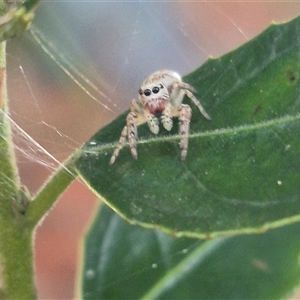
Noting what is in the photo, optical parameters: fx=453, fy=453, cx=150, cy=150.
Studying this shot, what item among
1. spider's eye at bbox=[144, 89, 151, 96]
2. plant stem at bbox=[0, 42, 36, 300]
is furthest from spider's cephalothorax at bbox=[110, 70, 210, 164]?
plant stem at bbox=[0, 42, 36, 300]

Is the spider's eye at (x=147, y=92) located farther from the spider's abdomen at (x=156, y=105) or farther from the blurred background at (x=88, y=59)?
the blurred background at (x=88, y=59)

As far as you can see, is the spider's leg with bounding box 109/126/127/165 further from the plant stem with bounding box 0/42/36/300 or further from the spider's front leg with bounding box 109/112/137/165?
the plant stem with bounding box 0/42/36/300

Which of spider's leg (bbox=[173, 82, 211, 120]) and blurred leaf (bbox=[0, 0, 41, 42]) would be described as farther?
spider's leg (bbox=[173, 82, 211, 120])

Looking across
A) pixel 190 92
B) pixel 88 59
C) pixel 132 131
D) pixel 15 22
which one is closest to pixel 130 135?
pixel 132 131

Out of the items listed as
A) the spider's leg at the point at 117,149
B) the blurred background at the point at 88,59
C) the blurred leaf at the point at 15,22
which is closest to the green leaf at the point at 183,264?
the blurred background at the point at 88,59

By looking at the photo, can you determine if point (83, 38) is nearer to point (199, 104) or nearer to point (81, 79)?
point (81, 79)

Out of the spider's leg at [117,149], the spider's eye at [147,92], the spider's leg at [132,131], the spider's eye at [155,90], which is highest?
the spider's leg at [117,149]

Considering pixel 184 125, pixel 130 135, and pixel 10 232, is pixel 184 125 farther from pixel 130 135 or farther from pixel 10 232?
pixel 10 232
